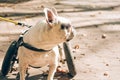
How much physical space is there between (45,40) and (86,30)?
3.76 m

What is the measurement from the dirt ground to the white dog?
40.9 inches

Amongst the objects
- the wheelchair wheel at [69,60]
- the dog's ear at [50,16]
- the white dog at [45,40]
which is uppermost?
the dog's ear at [50,16]

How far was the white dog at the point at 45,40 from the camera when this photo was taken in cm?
345

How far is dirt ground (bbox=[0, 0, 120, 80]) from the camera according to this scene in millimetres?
5318

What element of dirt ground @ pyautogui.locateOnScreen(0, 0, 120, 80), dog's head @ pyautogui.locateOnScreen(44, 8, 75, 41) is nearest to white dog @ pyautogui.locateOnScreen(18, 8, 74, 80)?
dog's head @ pyautogui.locateOnScreen(44, 8, 75, 41)

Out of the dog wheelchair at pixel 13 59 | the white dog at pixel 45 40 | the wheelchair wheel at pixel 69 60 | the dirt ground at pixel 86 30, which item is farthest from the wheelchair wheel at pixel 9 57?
the wheelchair wheel at pixel 69 60

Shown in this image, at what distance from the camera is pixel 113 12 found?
8.81 meters

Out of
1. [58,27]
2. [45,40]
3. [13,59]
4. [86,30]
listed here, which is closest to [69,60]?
[13,59]

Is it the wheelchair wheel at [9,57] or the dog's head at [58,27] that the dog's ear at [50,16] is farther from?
the wheelchair wheel at [9,57]

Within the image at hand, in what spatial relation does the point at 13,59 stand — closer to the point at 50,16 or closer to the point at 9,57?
the point at 9,57

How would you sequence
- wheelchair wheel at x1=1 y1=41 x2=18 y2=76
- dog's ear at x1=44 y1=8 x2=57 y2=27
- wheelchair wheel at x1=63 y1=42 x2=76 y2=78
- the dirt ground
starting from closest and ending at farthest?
1. dog's ear at x1=44 y1=8 x2=57 y2=27
2. wheelchair wheel at x1=1 y1=41 x2=18 y2=76
3. wheelchair wheel at x1=63 y1=42 x2=76 y2=78
4. the dirt ground

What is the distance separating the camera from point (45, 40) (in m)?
3.59

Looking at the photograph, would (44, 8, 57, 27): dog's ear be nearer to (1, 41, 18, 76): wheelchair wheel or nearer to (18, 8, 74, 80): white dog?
(18, 8, 74, 80): white dog

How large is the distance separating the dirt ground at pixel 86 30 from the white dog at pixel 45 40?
40.9 inches
